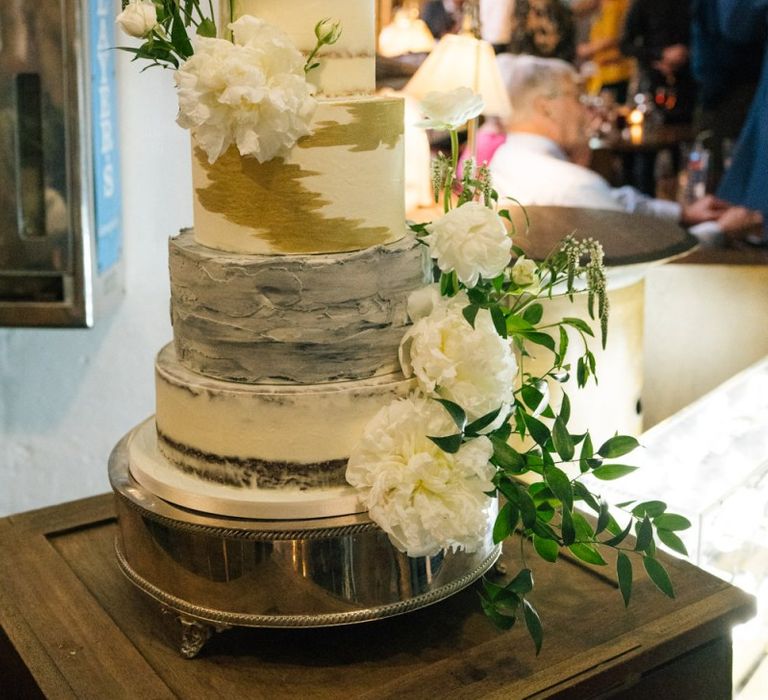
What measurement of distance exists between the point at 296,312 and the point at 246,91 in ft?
0.81

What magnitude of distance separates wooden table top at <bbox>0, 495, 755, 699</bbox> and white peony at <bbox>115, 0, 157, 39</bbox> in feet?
2.18

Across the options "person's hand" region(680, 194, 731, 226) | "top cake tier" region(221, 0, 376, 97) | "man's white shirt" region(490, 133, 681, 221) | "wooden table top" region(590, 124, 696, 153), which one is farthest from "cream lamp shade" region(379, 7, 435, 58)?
"top cake tier" region(221, 0, 376, 97)

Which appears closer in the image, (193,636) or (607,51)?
(193,636)

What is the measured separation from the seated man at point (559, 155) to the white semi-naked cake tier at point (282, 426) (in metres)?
2.42

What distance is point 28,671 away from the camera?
3.68 feet

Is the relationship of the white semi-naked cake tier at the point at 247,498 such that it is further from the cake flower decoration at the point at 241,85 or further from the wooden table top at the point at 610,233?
the wooden table top at the point at 610,233

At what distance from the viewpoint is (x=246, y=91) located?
101cm

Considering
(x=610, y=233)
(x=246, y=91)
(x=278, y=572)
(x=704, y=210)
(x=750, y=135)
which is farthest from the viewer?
(x=704, y=210)

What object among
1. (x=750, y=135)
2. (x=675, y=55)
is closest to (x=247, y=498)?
(x=750, y=135)

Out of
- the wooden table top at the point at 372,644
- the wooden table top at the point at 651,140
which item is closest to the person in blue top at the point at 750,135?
the wooden table top at the point at 651,140

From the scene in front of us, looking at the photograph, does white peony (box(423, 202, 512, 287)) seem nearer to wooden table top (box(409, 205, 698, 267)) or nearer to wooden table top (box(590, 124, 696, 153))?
wooden table top (box(409, 205, 698, 267))

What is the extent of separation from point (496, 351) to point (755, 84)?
298cm

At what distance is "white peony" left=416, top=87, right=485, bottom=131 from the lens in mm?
1170

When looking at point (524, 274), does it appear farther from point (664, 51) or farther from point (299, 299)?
point (664, 51)
